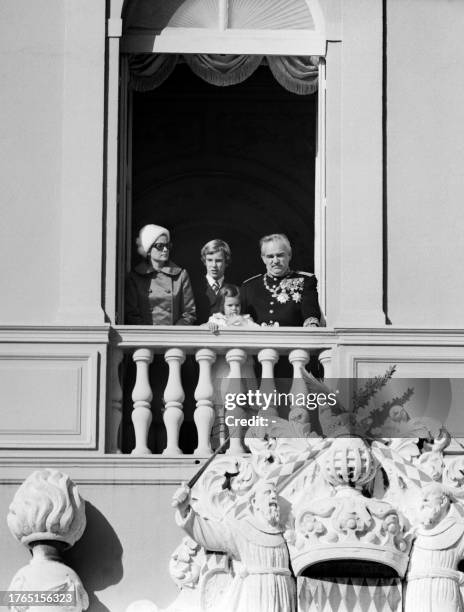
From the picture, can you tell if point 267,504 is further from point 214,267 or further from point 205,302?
point 205,302

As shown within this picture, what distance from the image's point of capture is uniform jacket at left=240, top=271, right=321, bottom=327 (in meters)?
15.9

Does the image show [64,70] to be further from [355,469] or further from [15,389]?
[355,469]

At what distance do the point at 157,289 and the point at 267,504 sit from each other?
216cm

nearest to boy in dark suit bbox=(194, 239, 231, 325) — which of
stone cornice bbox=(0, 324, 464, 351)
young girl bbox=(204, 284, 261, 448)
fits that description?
young girl bbox=(204, 284, 261, 448)

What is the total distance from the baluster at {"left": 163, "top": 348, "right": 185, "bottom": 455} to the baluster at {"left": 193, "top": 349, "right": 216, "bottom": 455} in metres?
0.10

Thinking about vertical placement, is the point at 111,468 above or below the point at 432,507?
above

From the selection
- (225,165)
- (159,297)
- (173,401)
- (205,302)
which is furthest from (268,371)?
(225,165)

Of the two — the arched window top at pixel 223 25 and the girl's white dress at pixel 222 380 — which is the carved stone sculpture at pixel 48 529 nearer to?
the girl's white dress at pixel 222 380

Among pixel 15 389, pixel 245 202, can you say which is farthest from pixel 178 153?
pixel 15 389

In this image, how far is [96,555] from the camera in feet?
49.4

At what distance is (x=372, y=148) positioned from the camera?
1609cm

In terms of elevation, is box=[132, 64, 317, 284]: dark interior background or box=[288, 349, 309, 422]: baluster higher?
box=[132, 64, 317, 284]: dark interior background

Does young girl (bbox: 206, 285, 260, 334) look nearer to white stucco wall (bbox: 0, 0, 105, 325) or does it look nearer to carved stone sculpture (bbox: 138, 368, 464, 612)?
white stucco wall (bbox: 0, 0, 105, 325)

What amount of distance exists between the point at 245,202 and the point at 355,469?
7.20 metres
